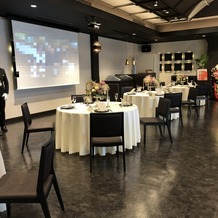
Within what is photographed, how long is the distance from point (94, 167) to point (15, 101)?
441 cm

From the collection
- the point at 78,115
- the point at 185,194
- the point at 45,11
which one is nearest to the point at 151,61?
the point at 45,11

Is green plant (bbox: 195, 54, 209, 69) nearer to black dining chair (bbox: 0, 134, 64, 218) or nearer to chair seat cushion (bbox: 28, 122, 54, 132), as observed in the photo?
chair seat cushion (bbox: 28, 122, 54, 132)

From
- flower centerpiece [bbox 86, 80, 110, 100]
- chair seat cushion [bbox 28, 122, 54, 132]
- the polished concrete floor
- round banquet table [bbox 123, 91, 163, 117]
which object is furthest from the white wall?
flower centerpiece [bbox 86, 80, 110, 100]

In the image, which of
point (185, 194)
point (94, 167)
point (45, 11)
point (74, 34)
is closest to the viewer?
point (185, 194)

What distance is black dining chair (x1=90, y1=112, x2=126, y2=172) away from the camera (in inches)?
132

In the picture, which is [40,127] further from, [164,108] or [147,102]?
[147,102]

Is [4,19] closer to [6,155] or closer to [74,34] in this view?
[74,34]

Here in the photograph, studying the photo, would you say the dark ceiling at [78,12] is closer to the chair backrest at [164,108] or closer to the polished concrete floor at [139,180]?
the chair backrest at [164,108]

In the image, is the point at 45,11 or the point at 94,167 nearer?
the point at 94,167

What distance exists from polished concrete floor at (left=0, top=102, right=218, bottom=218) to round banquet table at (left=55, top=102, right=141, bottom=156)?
161 mm

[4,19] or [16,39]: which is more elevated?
[4,19]

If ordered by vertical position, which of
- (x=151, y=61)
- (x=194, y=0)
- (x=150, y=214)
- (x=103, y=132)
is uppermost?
(x=194, y=0)

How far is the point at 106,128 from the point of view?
340 cm

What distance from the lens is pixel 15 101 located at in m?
7.03
